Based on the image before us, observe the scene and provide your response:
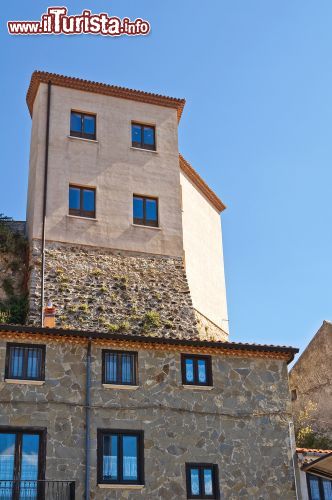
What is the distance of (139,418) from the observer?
896 inches

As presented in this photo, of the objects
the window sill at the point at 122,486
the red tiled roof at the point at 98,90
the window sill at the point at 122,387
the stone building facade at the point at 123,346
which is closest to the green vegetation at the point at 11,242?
the stone building facade at the point at 123,346

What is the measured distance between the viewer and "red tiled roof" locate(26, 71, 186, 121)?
32.8m

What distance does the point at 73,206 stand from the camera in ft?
102

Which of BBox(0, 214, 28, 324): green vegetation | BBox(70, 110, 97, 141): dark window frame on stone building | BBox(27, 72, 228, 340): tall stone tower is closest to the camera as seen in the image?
BBox(0, 214, 28, 324): green vegetation

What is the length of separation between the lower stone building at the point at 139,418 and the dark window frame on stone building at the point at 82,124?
12.3m

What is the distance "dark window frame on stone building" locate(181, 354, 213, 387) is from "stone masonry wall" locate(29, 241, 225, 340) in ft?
15.1

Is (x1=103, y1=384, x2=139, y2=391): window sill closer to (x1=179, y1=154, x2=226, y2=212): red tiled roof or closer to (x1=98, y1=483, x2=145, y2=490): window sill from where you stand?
(x1=98, y1=483, x2=145, y2=490): window sill

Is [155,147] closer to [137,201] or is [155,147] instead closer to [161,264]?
[137,201]

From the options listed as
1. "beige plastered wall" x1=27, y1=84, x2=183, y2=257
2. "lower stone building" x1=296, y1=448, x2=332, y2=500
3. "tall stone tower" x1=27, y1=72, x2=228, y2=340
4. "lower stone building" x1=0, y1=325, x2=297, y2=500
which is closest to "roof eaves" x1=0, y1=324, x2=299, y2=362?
"lower stone building" x1=0, y1=325, x2=297, y2=500

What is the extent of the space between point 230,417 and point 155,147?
14.3 metres

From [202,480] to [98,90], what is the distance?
59.4ft

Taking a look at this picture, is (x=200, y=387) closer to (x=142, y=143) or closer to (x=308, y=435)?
(x=308, y=435)

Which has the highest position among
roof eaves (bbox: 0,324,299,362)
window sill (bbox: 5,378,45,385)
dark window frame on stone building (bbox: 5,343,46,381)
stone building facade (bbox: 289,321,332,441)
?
stone building facade (bbox: 289,321,332,441)

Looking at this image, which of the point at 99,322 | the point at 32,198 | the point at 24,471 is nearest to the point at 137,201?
the point at 32,198
